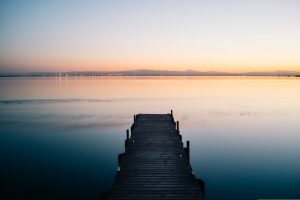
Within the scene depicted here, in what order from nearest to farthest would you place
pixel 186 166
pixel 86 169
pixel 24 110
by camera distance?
pixel 186 166, pixel 86 169, pixel 24 110

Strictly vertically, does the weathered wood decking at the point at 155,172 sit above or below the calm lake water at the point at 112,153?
above

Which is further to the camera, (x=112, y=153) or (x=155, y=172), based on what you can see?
(x=112, y=153)

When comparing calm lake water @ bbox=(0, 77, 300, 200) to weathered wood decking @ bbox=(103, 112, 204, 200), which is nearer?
weathered wood decking @ bbox=(103, 112, 204, 200)

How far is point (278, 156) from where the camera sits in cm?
2677

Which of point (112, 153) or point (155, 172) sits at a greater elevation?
point (155, 172)

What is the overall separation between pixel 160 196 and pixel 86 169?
40.9ft

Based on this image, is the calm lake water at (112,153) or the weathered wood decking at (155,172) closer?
the weathered wood decking at (155,172)

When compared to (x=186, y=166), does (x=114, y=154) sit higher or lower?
lower

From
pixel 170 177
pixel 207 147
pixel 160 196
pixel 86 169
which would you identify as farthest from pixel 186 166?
pixel 207 147

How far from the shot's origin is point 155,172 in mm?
14023

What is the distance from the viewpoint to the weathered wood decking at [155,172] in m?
11.8

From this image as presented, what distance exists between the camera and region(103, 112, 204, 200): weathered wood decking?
1181 cm

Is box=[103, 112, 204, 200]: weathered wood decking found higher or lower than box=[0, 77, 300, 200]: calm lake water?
higher

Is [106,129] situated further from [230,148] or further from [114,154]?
[230,148]
